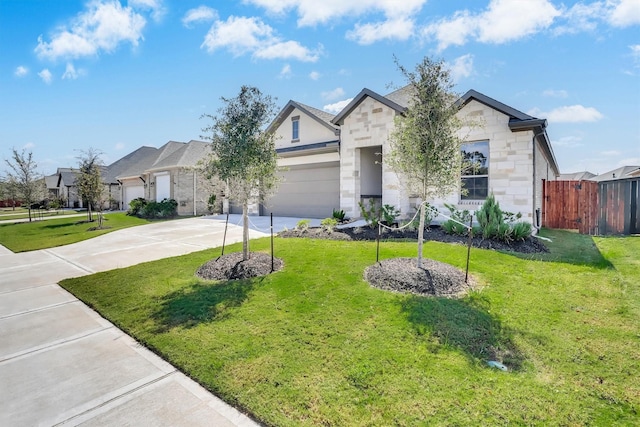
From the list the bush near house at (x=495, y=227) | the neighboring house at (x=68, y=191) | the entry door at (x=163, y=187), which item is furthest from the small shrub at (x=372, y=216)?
the neighboring house at (x=68, y=191)

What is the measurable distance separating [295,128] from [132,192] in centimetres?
2063

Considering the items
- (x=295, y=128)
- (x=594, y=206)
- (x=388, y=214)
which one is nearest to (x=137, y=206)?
(x=295, y=128)

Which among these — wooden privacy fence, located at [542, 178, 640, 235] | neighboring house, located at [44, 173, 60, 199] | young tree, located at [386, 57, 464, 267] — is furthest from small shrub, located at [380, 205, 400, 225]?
neighboring house, located at [44, 173, 60, 199]

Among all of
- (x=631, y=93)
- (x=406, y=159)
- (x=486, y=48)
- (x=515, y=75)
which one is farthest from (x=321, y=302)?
(x=631, y=93)

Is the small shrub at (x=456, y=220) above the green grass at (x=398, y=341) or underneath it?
above

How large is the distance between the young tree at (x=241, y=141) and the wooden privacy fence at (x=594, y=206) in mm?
11743

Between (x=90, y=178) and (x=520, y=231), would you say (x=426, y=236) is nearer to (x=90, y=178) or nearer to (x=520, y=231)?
(x=520, y=231)

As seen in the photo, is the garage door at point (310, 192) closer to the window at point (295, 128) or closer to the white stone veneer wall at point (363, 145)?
the window at point (295, 128)

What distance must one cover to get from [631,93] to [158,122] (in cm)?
2201

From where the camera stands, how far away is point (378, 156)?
46.1 ft

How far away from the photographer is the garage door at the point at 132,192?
90.9 feet

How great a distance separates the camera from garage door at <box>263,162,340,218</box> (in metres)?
15.2

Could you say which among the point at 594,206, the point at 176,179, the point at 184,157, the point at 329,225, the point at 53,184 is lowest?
the point at 329,225

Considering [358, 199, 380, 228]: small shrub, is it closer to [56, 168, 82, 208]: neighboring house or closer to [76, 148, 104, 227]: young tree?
[76, 148, 104, 227]: young tree
